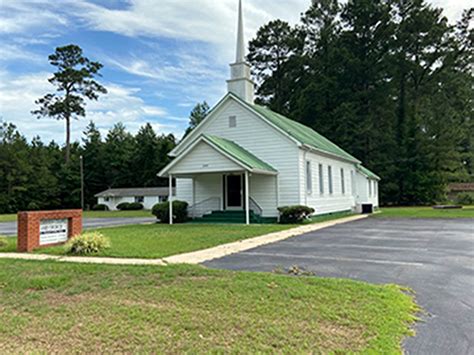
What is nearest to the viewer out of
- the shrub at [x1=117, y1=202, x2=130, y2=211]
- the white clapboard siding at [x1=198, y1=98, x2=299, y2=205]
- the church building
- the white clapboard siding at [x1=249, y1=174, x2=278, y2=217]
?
the church building

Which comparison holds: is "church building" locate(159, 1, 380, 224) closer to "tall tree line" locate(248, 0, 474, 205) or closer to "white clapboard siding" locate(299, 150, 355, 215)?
"white clapboard siding" locate(299, 150, 355, 215)

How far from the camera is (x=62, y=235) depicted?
11.5 m

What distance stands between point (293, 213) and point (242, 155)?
3653 millimetres

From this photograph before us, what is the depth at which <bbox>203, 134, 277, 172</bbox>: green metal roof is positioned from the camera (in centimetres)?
1756

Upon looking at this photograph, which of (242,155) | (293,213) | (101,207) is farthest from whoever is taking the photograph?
(101,207)

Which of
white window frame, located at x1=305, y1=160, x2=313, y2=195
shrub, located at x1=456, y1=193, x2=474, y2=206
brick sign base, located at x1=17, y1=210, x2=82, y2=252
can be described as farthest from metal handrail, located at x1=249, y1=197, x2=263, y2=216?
shrub, located at x1=456, y1=193, x2=474, y2=206

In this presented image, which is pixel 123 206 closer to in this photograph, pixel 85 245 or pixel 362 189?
pixel 362 189

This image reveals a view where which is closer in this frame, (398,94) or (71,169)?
(398,94)

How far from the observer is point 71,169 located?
180 ft

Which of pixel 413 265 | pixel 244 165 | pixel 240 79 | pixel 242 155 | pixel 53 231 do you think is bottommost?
pixel 413 265

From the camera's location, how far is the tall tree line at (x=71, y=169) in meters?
49.3

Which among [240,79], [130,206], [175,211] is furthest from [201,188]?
[130,206]

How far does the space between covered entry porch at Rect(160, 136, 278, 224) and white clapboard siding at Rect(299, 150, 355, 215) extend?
153 centimetres

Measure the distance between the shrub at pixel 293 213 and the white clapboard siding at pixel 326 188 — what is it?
104 centimetres
